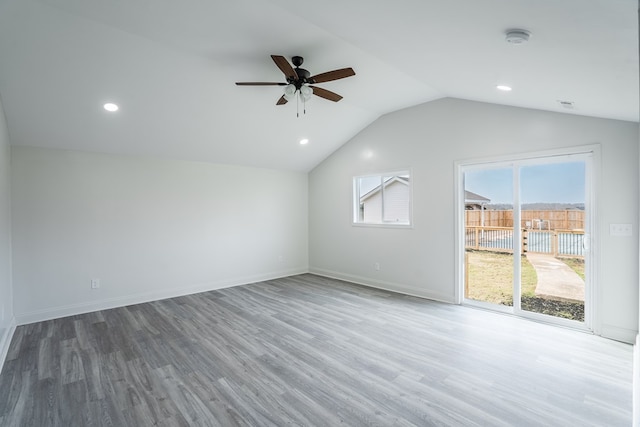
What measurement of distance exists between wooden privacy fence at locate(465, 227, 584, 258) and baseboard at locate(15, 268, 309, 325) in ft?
12.5

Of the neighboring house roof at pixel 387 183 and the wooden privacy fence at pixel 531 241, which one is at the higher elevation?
the neighboring house roof at pixel 387 183

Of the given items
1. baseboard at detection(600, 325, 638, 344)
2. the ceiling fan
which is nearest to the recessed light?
the ceiling fan

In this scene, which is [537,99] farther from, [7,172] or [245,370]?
[7,172]

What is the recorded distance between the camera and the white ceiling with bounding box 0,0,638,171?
5.83 ft

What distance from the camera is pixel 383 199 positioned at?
5.67m

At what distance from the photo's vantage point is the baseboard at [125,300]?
13.2ft

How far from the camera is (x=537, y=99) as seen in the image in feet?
10.5

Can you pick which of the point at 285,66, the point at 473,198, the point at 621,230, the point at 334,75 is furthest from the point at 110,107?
the point at 621,230

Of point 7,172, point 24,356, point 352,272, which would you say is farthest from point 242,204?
point 24,356

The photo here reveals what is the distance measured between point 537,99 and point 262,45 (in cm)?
280

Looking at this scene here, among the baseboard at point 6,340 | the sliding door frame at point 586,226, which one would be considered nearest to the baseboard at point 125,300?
the baseboard at point 6,340

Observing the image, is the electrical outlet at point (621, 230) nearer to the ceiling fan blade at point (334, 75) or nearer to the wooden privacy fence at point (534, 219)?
the wooden privacy fence at point (534, 219)

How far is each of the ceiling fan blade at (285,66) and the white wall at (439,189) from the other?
2671mm

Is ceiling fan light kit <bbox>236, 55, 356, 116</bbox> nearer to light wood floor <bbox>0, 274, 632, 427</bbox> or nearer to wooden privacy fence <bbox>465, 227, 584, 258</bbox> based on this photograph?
light wood floor <bbox>0, 274, 632, 427</bbox>
